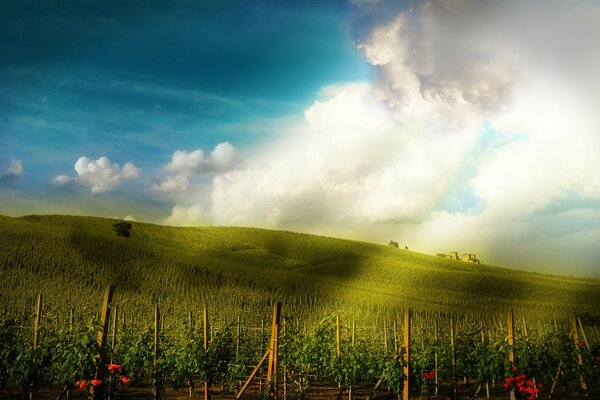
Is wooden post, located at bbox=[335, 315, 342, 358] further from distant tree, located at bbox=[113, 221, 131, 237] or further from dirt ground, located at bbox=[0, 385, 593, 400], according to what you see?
→ distant tree, located at bbox=[113, 221, 131, 237]

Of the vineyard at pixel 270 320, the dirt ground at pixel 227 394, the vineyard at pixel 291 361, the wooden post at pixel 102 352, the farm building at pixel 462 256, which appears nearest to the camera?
the wooden post at pixel 102 352

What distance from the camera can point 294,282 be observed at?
5319 cm

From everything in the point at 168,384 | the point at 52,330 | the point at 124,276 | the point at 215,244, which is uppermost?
the point at 215,244

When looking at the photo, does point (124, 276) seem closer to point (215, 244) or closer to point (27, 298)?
point (27, 298)

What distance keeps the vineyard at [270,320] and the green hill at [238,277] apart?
305mm

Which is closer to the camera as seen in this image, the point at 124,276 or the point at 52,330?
the point at 52,330

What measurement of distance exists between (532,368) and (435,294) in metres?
43.2

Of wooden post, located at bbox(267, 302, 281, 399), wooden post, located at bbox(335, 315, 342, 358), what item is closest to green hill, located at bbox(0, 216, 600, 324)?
wooden post, located at bbox(335, 315, 342, 358)

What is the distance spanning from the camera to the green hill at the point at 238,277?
41312 millimetres

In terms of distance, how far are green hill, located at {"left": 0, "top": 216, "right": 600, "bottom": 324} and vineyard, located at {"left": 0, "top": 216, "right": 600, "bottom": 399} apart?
31cm

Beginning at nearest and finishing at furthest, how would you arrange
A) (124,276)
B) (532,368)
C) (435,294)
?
(532,368), (124,276), (435,294)

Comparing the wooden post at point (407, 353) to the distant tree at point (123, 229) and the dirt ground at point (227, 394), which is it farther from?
the distant tree at point (123, 229)

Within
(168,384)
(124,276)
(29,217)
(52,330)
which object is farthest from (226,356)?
(29,217)

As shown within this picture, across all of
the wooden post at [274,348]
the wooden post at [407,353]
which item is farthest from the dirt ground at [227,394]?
the wooden post at [274,348]
